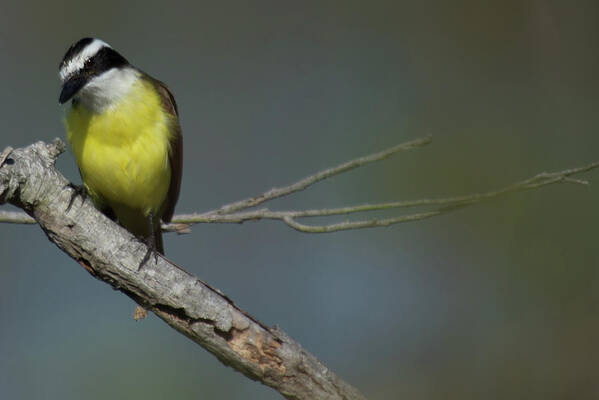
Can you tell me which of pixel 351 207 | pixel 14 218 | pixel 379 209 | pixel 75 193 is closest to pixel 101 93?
pixel 14 218

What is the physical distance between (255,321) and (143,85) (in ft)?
3.82

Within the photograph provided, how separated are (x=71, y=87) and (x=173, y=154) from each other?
442 millimetres

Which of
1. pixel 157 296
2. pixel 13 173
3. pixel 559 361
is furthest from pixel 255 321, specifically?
pixel 559 361

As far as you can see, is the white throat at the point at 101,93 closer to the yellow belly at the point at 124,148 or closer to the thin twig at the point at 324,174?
the yellow belly at the point at 124,148

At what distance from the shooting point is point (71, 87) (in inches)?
91.4

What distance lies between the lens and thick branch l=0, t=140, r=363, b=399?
173 centimetres

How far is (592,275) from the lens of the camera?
2.69 feet

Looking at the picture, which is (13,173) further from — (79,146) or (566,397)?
(566,397)

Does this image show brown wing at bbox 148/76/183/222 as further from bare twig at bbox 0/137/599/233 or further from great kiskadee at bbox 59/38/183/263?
bare twig at bbox 0/137/599/233

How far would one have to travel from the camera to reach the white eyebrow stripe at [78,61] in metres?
2.39

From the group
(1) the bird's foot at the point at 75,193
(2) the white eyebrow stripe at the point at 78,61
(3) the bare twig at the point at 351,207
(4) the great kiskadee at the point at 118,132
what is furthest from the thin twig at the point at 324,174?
(2) the white eyebrow stripe at the point at 78,61

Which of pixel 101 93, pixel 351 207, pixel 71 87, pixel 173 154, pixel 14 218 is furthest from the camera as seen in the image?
pixel 173 154

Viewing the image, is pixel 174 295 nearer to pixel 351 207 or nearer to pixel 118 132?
pixel 351 207

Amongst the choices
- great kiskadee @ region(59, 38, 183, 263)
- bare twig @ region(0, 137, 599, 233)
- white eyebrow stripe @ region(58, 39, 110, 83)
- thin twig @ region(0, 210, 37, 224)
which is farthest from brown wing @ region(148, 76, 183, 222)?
thin twig @ region(0, 210, 37, 224)
